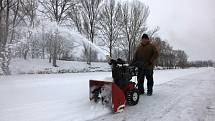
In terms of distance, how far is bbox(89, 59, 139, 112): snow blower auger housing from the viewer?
671 cm

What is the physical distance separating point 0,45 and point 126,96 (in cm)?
1324

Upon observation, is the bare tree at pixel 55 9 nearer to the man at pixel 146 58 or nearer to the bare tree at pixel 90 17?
the bare tree at pixel 90 17

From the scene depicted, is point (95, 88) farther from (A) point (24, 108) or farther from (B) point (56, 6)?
(B) point (56, 6)

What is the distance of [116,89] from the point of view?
6645 mm

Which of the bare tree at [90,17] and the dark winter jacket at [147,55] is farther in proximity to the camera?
the bare tree at [90,17]

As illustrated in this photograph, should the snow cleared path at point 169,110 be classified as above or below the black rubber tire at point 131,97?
below

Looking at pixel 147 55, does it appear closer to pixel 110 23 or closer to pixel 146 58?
pixel 146 58

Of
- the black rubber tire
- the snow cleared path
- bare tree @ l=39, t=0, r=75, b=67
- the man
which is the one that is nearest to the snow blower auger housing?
the black rubber tire

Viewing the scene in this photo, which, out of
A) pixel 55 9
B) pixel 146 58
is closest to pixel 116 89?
pixel 146 58

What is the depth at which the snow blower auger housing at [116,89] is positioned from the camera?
6.71 metres

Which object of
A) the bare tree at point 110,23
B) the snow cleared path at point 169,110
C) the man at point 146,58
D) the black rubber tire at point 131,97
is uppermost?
the bare tree at point 110,23

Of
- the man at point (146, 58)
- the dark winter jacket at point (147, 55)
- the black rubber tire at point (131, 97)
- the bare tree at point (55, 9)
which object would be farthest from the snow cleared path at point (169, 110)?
the bare tree at point (55, 9)

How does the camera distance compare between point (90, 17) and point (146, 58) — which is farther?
point (90, 17)

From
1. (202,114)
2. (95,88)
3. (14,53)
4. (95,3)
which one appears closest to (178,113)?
(202,114)
